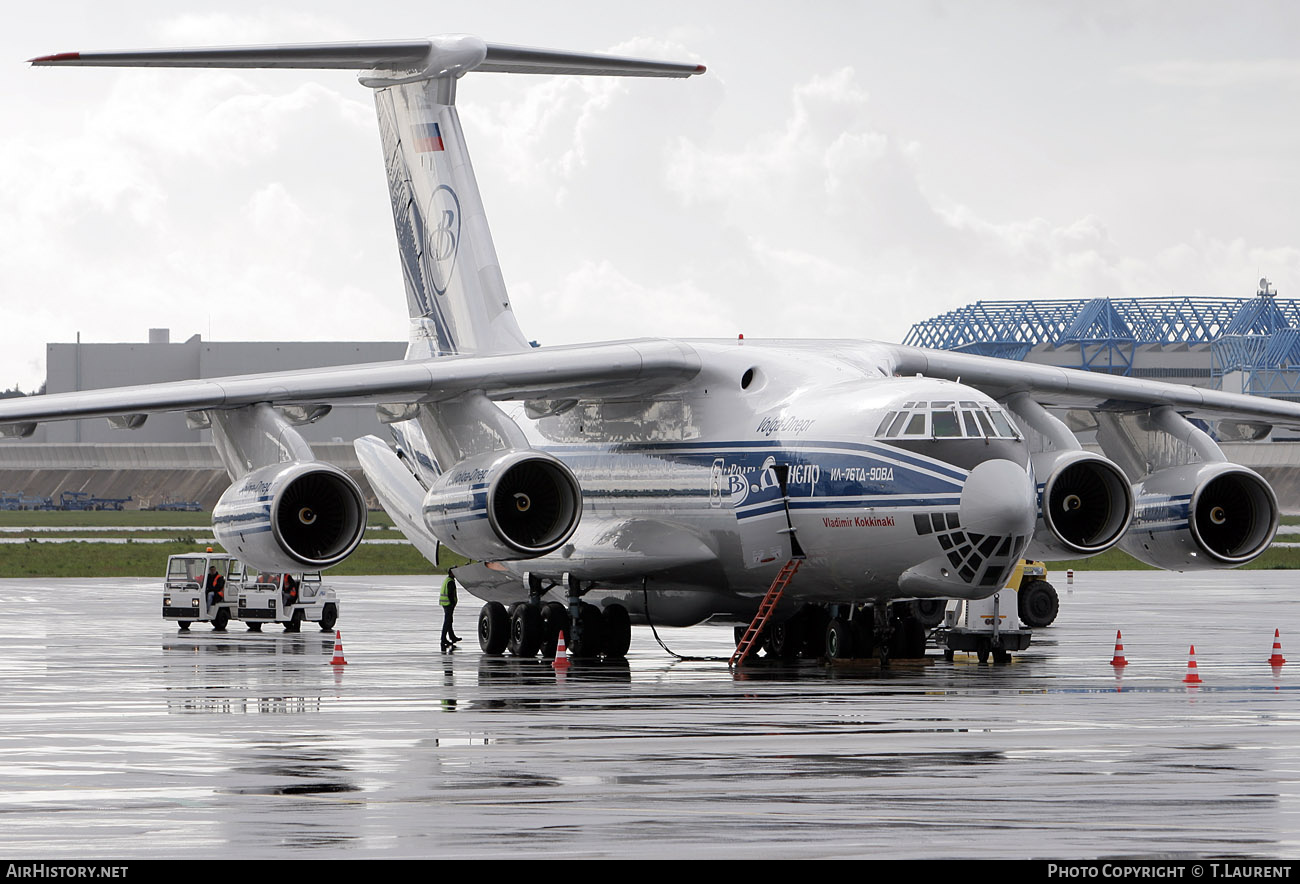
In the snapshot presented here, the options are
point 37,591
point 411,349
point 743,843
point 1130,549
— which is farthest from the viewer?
point 37,591

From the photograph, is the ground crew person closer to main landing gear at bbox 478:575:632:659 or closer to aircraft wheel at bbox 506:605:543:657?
main landing gear at bbox 478:575:632:659

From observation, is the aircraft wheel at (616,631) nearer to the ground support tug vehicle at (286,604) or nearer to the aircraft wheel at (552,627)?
the aircraft wheel at (552,627)

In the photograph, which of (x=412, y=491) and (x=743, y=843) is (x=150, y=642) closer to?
(x=412, y=491)

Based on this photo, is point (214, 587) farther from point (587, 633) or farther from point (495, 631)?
point (587, 633)

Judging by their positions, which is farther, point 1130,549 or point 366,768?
point 1130,549

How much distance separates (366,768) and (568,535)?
369 inches

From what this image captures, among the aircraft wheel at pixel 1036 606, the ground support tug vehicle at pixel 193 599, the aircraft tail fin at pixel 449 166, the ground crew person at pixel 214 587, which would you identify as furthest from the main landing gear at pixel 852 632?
the ground crew person at pixel 214 587

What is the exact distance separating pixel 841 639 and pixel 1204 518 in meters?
4.68

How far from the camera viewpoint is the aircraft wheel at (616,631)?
2461 cm

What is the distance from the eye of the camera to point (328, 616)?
105 ft

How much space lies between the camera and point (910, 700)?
18062mm

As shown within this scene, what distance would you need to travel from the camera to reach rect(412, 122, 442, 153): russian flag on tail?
89.5 feet

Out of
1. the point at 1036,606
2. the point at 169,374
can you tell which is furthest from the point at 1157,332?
the point at 1036,606

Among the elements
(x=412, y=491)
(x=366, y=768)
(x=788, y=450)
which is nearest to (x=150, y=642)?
(x=412, y=491)
